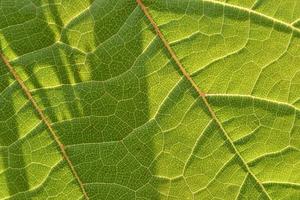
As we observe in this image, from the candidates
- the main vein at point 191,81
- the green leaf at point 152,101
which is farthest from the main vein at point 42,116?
the main vein at point 191,81

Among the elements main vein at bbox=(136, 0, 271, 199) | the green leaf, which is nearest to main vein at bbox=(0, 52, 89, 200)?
the green leaf

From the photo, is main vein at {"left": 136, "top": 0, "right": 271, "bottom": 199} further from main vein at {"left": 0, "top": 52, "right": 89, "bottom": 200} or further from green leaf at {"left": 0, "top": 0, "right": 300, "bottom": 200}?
main vein at {"left": 0, "top": 52, "right": 89, "bottom": 200}

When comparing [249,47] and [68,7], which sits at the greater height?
[68,7]

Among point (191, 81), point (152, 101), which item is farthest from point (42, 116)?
point (191, 81)

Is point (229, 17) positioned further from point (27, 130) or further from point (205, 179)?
point (27, 130)

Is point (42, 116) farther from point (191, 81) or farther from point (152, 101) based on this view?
point (191, 81)

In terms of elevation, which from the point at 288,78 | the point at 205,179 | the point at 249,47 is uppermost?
the point at 249,47

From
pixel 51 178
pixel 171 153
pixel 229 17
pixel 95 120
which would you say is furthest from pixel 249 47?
pixel 51 178

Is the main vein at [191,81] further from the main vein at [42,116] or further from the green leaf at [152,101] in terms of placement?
the main vein at [42,116]
